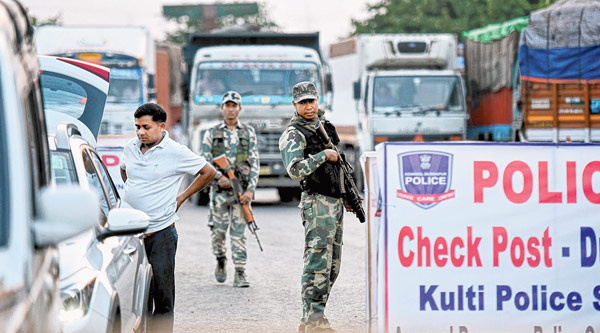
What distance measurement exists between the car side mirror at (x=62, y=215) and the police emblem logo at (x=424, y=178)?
3.19 meters

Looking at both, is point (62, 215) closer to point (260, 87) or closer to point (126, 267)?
point (126, 267)

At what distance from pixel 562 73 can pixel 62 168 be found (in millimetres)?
15028

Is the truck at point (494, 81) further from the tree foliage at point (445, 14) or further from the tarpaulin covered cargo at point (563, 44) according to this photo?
the tree foliage at point (445, 14)

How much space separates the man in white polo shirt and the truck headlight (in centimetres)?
238

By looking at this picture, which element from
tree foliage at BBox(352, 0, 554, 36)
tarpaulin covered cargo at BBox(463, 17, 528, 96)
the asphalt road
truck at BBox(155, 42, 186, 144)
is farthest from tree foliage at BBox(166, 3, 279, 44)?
the asphalt road

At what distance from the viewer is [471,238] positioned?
6637 millimetres

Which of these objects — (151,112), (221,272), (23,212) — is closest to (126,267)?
(151,112)

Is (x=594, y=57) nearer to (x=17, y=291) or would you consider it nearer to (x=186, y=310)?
(x=186, y=310)

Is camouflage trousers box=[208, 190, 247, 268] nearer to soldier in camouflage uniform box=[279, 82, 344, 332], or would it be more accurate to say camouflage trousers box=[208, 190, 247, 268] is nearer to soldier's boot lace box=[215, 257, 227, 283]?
soldier's boot lace box=[215, 257, 227, 283]

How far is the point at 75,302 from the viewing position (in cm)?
455

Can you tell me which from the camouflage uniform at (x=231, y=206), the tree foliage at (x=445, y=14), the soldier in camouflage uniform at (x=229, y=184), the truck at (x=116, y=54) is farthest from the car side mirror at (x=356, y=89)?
the tree foliage at (x=445, y=14)

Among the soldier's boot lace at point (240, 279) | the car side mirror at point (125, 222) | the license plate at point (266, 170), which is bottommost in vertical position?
the license plate at point (266, 170)

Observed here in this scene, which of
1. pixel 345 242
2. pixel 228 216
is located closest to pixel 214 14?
pixel 345 242

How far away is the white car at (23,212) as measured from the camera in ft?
10.9
